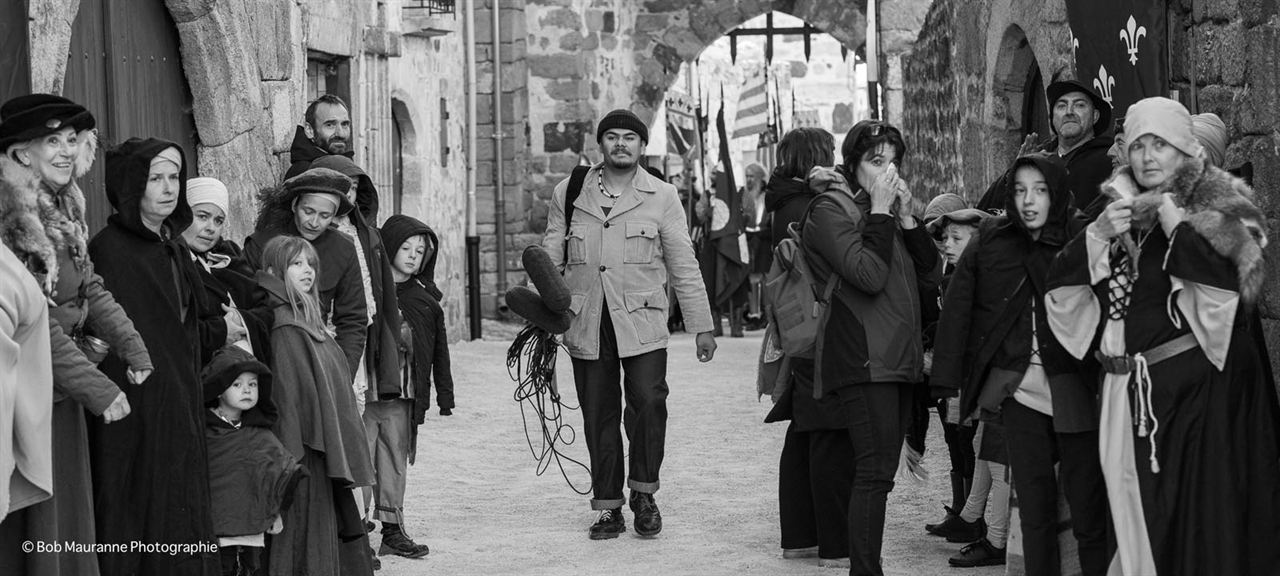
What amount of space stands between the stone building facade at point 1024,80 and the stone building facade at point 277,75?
347cm

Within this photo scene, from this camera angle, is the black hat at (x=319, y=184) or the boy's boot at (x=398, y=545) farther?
the boy's boot at (x=398, y=545)

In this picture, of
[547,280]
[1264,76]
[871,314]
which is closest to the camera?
[1264,76]

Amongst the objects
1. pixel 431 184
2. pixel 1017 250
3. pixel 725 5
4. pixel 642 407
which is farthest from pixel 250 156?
pixel 725 5

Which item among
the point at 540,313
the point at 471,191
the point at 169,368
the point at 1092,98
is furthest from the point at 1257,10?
the point at 471,191

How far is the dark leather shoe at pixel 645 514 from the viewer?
21.0 feet

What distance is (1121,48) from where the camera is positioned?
624 centimetres

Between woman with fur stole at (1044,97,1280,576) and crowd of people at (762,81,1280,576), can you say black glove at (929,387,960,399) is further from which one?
woman with fur stole at (1044,97,1280,576)

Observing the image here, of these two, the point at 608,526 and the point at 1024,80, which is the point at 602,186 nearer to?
the point at 608,526

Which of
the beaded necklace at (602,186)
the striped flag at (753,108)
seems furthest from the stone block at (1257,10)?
the striped flag at (753,108)

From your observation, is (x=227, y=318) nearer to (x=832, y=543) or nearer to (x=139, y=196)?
(x=139, y=196)

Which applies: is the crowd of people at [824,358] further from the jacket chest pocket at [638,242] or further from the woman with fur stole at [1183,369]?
the jacket chest pocket at [638,242]

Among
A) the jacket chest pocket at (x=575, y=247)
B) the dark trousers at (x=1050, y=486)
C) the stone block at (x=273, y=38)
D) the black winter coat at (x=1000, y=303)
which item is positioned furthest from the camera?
the stone block at (x=273, y=38)

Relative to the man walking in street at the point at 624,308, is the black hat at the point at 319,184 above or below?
above

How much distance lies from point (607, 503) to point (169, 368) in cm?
236
